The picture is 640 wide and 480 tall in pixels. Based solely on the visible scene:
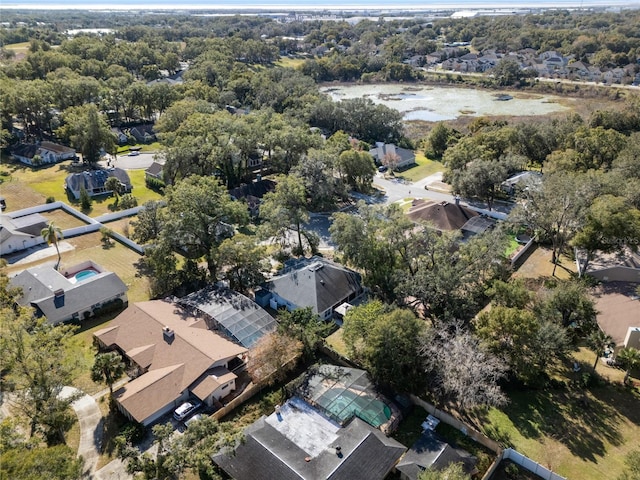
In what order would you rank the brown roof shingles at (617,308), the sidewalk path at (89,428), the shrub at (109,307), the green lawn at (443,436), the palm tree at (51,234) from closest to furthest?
the sidewalk path at (89,428)
the green lawn at (443,436)
the brown roof shingles at (617,308)
the shrub at (109,307)
the palm tree at (51,234)

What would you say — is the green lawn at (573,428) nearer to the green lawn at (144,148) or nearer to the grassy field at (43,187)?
the grassy field at (43,187)

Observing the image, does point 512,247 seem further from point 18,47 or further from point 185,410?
point 18,47

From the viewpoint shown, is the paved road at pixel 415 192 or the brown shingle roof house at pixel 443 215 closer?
the brown shingle roof house at pixel 443 215

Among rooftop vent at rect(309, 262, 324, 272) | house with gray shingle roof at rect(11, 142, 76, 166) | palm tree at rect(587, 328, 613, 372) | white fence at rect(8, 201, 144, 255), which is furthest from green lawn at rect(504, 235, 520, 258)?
house with gray shingle roof at rect(11, 142, 76, 166)

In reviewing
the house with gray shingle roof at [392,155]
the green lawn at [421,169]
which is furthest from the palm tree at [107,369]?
the house with gray shingle roof at [392,155]

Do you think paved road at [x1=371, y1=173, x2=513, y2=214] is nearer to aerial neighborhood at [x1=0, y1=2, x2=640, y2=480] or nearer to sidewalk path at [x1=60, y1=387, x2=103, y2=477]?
aerial neighborhood at [x1=0, y1=2, x2=640, y2=480]

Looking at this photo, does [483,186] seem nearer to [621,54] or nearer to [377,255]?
[377,255]
